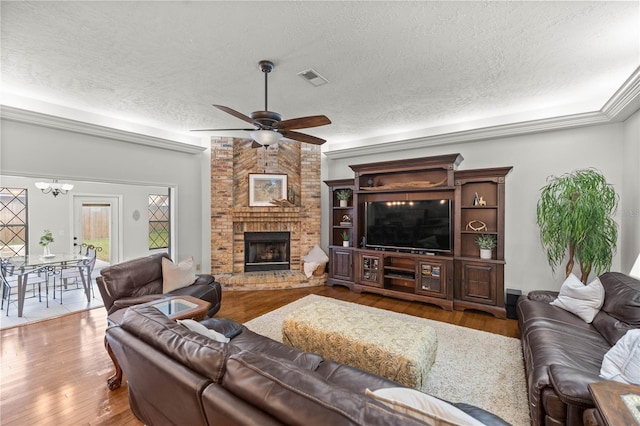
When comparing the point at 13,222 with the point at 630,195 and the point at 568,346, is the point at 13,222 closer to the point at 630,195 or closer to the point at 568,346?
the point at 568,346

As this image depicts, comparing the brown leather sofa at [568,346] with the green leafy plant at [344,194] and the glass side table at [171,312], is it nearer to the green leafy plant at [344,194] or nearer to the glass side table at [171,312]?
the glass side table at [171,312]

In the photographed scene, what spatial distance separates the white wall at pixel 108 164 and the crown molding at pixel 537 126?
292cm

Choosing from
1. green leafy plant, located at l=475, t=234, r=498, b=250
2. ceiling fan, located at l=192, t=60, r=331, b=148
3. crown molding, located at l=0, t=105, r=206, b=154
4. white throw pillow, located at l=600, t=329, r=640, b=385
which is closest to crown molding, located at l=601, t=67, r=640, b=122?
green leafy plant, located at l=475, t=234, r=498, b=250

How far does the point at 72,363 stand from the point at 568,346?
419 cm

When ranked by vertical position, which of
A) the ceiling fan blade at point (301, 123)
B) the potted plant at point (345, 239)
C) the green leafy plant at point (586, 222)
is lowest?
the potted plant at point (345, 239)

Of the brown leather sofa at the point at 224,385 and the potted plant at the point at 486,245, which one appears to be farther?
the potted plant at the point at 486,245

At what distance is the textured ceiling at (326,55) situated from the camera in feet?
6.33

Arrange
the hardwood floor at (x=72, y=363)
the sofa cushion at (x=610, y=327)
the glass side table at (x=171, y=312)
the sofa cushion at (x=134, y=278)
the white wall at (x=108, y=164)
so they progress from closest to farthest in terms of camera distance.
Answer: the hardwood floor at (x=72, y=363), the sofa cushion at (x=610, y=327), the glass side table at (x=171, y=312), the sofa cushion at (x=134, y=278), the white wall at (x=108, y=164)

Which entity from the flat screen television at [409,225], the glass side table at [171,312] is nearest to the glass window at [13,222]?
the glass side table at [171,312]

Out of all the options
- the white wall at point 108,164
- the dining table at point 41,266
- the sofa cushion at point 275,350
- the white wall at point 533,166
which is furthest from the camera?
the dining table at point 41,266

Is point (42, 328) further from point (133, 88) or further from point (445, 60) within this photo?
point (445, 60)

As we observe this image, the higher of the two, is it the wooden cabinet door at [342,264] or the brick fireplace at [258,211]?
the brick fireplace at [258,211]

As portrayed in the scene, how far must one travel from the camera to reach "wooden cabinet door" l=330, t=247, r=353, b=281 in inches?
200

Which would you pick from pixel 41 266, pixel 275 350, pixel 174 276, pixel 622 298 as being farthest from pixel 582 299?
pixel 41 266
